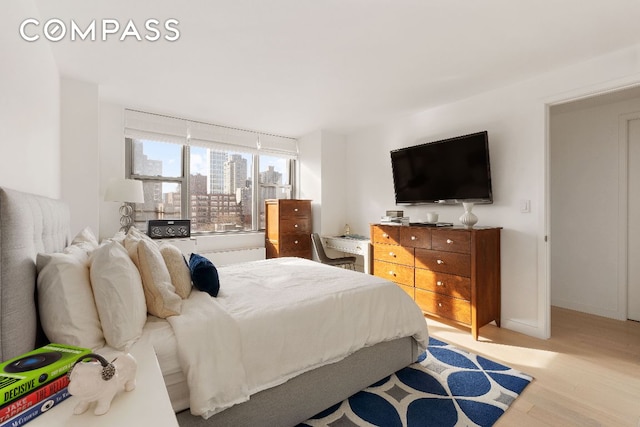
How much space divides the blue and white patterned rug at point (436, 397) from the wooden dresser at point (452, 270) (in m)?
0.61

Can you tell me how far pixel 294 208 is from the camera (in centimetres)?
470

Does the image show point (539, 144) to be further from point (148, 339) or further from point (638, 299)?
point (148, 339)

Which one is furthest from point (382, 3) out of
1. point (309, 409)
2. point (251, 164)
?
point (251, 164)

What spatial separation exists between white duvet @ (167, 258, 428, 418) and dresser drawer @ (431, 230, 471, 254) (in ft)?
3.27

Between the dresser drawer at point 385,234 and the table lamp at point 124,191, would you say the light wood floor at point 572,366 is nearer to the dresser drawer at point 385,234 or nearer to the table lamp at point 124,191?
the dresser drawer at point 385,234

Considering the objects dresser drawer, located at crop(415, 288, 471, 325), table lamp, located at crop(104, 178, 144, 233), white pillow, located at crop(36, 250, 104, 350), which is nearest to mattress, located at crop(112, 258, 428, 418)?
white pillow, located at crop(36, 250, 104, 350)

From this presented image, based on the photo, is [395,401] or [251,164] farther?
[251,164]

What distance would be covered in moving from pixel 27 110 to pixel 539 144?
13.0ft

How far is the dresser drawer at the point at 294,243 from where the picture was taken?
458 centimetres

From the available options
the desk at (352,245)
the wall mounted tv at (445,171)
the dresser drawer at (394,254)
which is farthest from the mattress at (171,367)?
the wall mounted tv at (445,171)

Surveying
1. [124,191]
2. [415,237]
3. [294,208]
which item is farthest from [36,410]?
[294,208]

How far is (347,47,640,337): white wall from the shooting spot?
2.63m

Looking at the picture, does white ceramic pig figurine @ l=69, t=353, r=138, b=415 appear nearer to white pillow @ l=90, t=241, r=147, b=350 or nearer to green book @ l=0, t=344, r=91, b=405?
green book @ l=0, t=344, r=91, b=405

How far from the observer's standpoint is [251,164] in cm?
492
